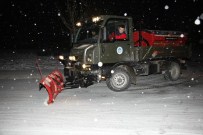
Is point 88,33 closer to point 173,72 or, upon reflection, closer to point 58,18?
point 173,72

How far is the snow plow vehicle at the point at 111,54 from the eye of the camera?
10227 millimetres

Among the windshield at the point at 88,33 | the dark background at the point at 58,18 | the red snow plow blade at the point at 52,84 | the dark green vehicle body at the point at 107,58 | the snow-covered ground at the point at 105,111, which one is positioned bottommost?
the snow-covered ground at the point at 105,111

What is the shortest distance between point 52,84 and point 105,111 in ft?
7.36

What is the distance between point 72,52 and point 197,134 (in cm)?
587

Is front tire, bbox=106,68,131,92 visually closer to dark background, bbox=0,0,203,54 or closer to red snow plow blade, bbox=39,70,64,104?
red snow plow blade, bbox=39,70,64,104

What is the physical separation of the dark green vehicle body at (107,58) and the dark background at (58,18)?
8245mm

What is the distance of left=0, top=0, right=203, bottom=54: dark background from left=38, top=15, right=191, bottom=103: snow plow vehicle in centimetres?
754

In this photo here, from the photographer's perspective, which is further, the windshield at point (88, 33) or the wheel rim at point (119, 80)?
the wheel rim at point (119, 80)

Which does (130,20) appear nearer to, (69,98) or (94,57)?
(94,57)

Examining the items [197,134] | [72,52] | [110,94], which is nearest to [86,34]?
[72,52]

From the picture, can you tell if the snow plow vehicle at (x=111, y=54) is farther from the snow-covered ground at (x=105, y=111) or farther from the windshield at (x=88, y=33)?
the snow-covered ground at (x=105, y=111)

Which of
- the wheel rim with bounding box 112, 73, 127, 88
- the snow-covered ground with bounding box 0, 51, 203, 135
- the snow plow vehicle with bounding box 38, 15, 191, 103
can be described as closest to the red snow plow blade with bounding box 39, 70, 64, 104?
the snow plow vehicle with bounding box 38, 15, 191, 103

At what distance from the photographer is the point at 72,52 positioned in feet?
36.0

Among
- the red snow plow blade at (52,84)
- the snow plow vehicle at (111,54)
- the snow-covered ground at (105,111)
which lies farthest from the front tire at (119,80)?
the red snow plow blade at (52,84)
